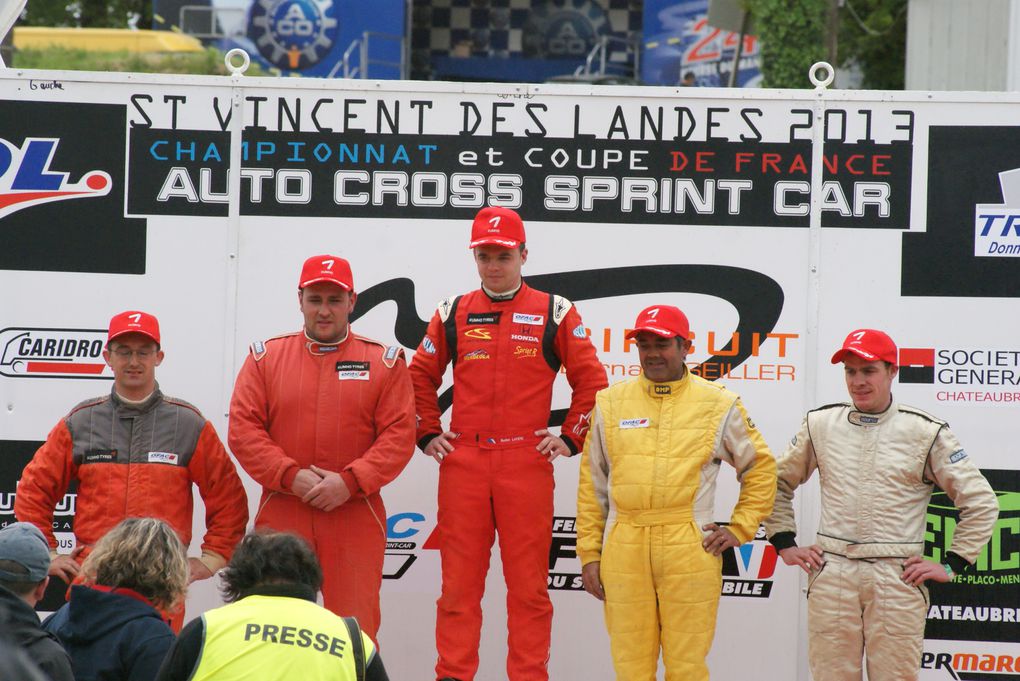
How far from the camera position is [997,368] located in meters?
5.12

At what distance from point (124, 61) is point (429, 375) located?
48.1 ft

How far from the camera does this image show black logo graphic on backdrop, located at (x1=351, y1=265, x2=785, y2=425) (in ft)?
17.0

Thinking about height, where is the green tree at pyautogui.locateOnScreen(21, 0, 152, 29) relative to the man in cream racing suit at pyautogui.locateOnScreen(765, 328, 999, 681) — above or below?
above

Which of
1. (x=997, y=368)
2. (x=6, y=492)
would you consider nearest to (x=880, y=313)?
(x=997, y=368)

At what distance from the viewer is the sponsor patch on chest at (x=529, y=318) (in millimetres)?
4719

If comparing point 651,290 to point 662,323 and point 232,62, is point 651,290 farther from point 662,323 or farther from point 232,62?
point 232,62

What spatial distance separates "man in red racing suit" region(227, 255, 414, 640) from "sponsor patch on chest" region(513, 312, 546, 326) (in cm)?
48

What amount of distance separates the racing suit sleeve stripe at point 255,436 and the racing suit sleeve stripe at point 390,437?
10.4 inches

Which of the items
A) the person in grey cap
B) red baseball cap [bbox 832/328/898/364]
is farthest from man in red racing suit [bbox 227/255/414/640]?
red baseball cap [bbox 832/328/898/364]

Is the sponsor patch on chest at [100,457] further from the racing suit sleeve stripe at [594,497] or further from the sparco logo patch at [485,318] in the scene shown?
the racing suit sleeve stripe at [594,497]

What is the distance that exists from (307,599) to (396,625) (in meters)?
2.42

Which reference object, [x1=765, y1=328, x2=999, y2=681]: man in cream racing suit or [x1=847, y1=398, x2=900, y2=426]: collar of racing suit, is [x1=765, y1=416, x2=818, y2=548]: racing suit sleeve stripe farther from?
[x1=847, y1=398, x2=900, y2=426]: collar of racing suit

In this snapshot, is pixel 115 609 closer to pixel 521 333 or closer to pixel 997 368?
pixel 521 333

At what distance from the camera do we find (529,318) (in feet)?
15.5
